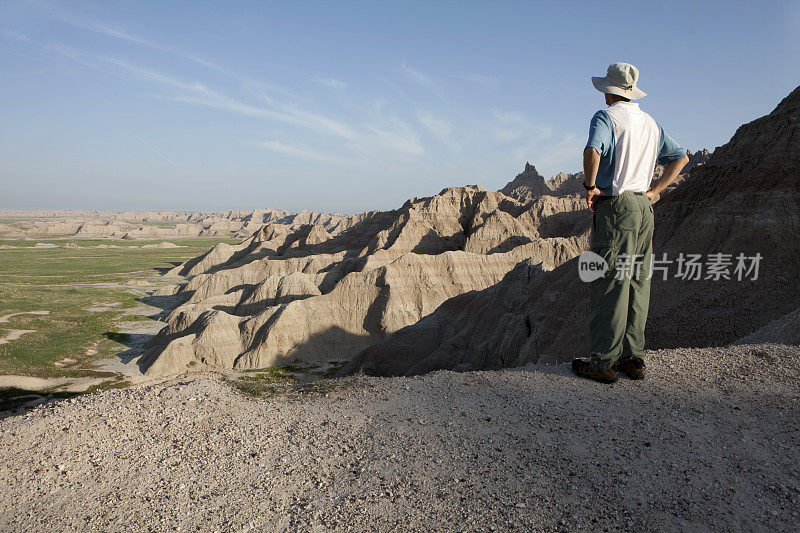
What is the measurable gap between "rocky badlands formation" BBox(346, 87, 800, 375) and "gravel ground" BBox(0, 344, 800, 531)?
370cm

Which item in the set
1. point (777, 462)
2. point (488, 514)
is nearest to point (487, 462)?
point (488, 514)

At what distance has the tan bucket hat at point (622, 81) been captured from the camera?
469 centimetres

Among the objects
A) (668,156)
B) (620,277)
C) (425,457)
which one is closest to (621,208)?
(620,277)

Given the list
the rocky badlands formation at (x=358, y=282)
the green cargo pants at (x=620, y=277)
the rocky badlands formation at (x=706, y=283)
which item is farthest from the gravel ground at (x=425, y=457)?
the rocky badlands formation at (x=358, y=282)

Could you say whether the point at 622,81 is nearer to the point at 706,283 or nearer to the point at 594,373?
the point at 594,373

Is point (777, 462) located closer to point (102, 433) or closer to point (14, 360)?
point (102, 433)

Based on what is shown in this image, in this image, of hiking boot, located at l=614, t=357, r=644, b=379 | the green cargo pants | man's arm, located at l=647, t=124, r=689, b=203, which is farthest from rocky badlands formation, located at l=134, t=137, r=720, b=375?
man's arm, located at l=647, t=124, r=689, b=203

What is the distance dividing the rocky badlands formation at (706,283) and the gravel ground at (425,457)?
370cm

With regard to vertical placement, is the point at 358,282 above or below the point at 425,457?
below

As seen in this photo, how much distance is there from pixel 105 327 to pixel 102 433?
A: 44.3 meters

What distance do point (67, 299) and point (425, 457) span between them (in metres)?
63.9

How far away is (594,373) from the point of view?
16.5 ft

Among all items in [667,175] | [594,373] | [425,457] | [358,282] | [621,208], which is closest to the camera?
[425,457]

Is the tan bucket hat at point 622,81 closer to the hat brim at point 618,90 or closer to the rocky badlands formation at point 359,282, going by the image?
the hat brim at point 618,90
